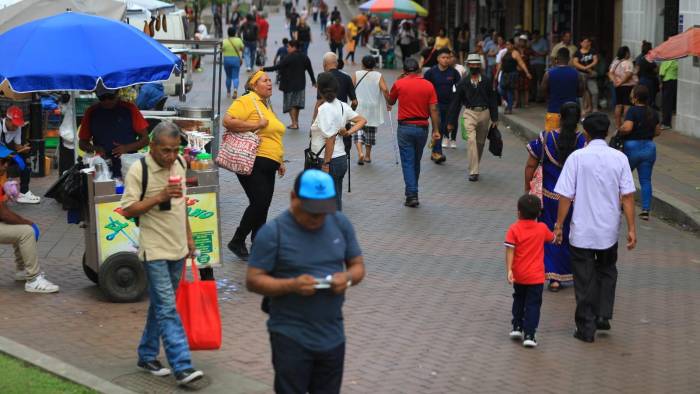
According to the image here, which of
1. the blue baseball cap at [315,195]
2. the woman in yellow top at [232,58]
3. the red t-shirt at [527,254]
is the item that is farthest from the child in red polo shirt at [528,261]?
the woman in yellow top at [232,58]

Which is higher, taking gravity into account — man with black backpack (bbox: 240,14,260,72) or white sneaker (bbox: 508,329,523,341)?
man with black backpack (bbox: 240,14,260,72)

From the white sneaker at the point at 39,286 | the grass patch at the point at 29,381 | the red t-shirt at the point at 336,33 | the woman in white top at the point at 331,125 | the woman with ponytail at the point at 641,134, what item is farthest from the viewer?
the red t-shirt at the point at 336,33

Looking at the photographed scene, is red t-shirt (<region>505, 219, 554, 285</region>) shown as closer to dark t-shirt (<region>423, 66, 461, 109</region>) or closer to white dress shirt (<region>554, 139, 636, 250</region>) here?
white dress shirt (<region>554, 139, 636, 250</region>)

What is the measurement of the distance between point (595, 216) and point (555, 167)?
56.6 inches

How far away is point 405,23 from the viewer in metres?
41.4

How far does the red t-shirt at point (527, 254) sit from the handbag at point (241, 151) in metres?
3.02

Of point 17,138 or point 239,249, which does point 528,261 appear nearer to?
point 239,249

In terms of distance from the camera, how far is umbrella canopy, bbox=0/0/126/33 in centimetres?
1376

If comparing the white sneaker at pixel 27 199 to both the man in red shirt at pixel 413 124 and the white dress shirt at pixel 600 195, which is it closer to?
the man in red shirt at pixel 413 124

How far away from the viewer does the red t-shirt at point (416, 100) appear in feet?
46.7

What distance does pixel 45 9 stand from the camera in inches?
558

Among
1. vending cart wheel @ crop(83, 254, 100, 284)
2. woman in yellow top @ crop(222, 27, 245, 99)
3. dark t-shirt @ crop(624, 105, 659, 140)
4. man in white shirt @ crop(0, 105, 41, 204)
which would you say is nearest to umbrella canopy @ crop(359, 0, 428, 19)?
woman in yellow top @ crop(222, 27, 245, 99)

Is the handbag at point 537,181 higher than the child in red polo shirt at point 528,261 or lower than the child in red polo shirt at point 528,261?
higher

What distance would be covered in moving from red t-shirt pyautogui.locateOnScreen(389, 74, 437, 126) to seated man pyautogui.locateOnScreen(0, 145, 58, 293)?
548cm
